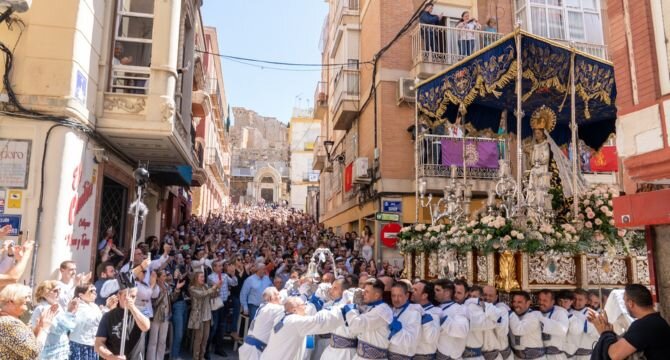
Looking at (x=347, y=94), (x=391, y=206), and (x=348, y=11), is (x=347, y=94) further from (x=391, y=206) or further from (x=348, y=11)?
(x=391, y=206)

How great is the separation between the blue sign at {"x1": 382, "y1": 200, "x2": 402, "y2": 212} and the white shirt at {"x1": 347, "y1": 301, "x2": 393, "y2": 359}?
8.94m

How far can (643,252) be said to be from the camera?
23.9 ft

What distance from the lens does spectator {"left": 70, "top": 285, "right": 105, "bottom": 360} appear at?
5.40 m

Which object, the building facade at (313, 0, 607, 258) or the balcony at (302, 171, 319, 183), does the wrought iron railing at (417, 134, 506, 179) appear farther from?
the balcony at (302, 171, 319, 183)

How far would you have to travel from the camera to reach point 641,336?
382cm

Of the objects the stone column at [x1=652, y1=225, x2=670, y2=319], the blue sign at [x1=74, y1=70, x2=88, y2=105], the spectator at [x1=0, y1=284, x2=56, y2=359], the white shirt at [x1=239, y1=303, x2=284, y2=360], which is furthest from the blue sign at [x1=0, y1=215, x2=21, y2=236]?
the stone column at [x1=652, y1=225, x2=670, y2=319]

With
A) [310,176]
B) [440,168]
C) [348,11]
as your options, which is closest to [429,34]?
[440,168]

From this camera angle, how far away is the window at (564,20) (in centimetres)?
1605

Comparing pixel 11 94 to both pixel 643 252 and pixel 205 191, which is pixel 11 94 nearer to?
pixel 643 252

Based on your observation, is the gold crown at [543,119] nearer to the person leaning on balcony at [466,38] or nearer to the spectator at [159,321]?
the person leaning on balcony at [466,38]

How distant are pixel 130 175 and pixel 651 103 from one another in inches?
445

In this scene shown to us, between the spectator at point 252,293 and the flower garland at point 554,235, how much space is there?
371cm

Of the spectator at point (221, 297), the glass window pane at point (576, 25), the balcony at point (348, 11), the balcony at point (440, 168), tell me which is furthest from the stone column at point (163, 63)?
the glass window pane at point (576, 25)

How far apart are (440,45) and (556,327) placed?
36.6ft
